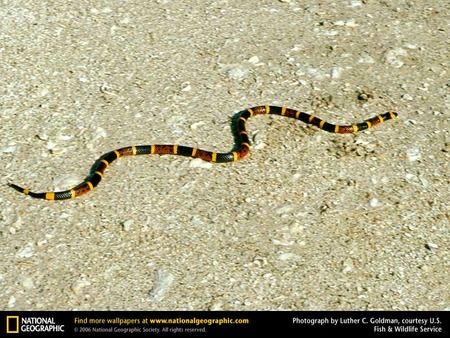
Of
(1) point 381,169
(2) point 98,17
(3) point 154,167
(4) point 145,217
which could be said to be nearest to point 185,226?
(4) point 145,217

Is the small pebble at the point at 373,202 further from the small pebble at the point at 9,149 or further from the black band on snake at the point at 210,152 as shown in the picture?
the small pebble at the point at 9,149

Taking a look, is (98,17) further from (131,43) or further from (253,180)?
(253,180)
